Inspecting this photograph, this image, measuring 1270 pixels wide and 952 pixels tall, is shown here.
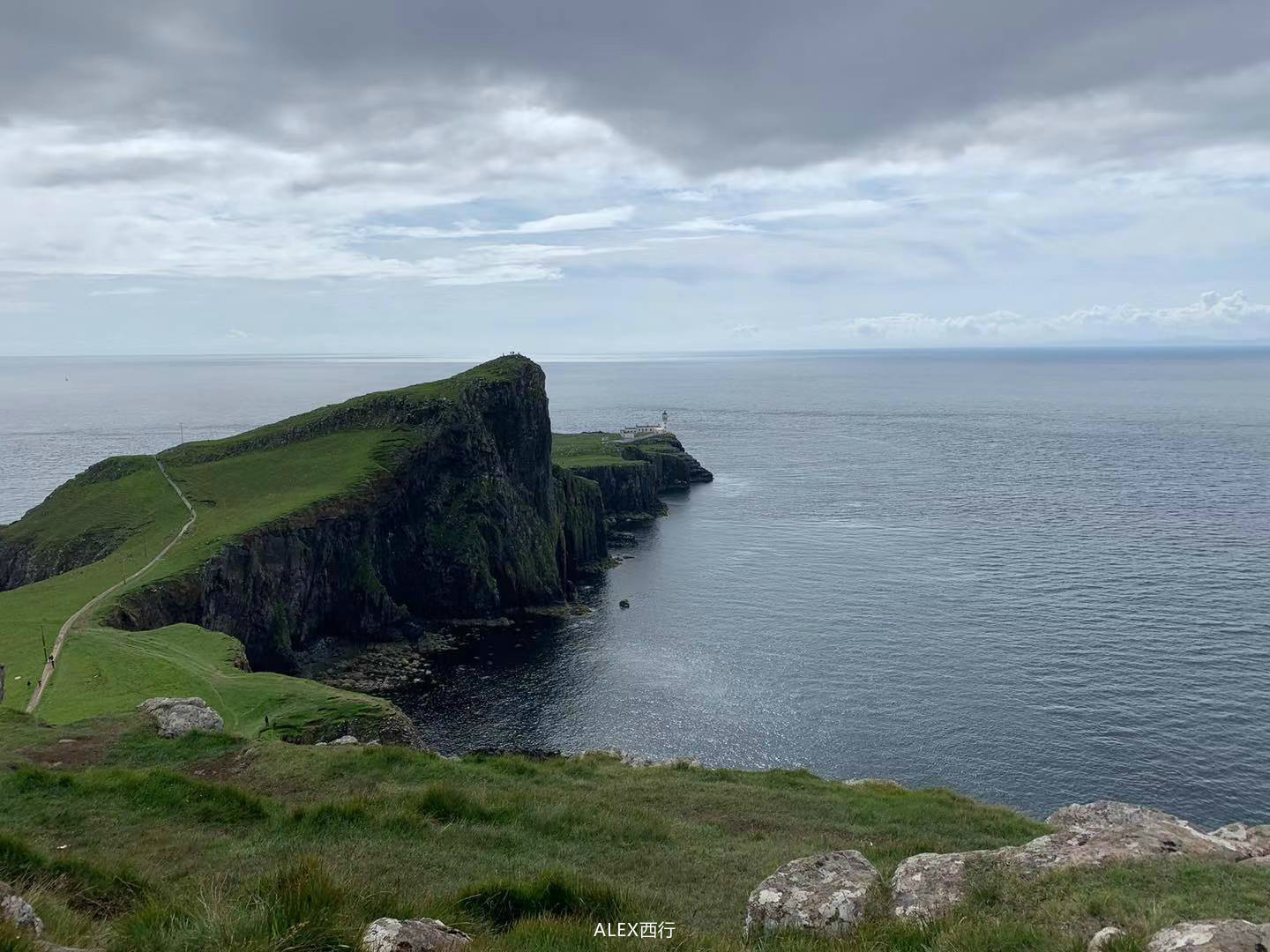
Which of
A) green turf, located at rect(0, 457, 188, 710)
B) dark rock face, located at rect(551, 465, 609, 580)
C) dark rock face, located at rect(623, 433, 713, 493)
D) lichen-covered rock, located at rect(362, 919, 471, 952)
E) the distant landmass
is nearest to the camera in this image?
lichen-covered rock, located at rect(362, 919, 471, 952)

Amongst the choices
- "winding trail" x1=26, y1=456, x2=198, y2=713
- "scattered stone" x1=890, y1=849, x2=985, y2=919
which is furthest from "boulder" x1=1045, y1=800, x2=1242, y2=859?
"winding trail" x1=26, y1=456, x2=198, y2=713

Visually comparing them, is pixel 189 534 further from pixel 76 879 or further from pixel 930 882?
pixel 930 882

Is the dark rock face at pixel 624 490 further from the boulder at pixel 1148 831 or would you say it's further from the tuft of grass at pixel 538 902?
the tuft of grass at pixel 538 902

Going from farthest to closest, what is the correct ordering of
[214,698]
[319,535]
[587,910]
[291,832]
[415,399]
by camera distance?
[415,399], [319,535], [214,698], [291,832], [587,910]

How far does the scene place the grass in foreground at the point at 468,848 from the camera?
39.1 ft

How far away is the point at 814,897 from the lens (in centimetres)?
1506

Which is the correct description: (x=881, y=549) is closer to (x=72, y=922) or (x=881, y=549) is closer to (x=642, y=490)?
(x=642, y=490)

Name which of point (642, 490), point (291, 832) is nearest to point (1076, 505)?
point (642, 490)

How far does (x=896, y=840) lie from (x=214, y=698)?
37206 millimetres

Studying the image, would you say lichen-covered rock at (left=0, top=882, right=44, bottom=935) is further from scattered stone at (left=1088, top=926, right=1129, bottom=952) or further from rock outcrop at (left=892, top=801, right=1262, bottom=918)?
A: scattered stone at (left=1088, top=926, right=1129, bottom=952)

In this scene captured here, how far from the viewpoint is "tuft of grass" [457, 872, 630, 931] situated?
14180mm

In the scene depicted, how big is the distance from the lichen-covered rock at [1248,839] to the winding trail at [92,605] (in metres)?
47.9

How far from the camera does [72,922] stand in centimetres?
1172

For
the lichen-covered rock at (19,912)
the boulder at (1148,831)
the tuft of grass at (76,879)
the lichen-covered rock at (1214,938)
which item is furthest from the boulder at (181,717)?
the lichen-covered rock at (1214,938)
